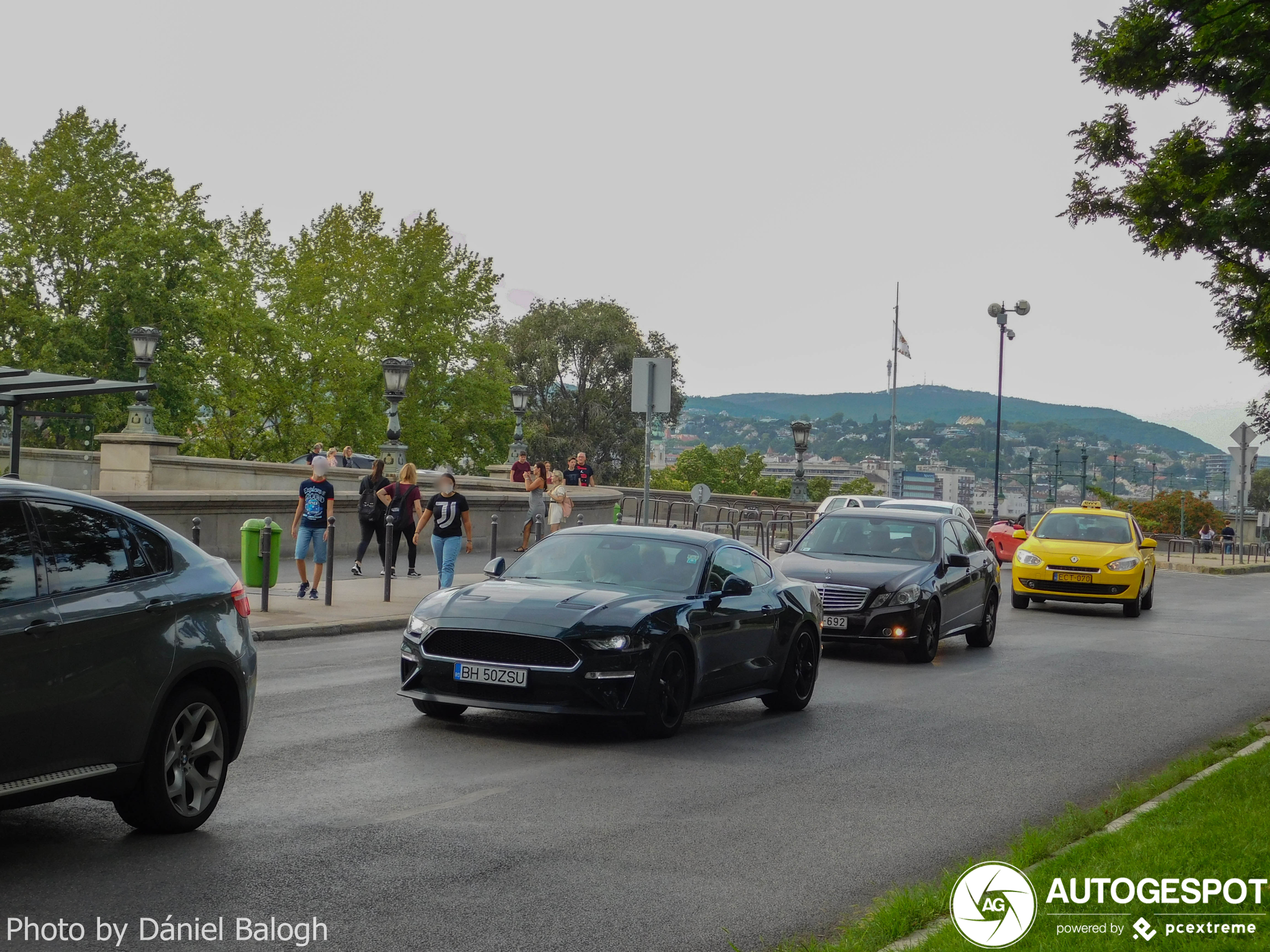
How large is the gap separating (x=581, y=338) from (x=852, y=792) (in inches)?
3322

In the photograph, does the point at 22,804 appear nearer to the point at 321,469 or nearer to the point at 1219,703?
the point at 1219,703

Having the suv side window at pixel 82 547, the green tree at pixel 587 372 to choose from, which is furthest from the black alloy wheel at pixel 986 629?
the green tree at pixel 587 372

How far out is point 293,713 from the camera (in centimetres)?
1090

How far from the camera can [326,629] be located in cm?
1680

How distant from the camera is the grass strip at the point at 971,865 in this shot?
554 cm

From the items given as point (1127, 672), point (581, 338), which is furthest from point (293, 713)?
point (581, 338)

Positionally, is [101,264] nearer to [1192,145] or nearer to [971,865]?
[1192,145]

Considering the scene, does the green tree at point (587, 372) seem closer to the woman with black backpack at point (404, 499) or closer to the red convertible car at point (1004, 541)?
the red convertible car at point (1004, 541)

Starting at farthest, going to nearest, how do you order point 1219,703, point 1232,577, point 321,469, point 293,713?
point 1232,577 < point 321,469 < point 1219,703 < point 293,713

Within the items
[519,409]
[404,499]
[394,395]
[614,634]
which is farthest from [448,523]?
[519,409]

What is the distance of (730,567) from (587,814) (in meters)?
4.27

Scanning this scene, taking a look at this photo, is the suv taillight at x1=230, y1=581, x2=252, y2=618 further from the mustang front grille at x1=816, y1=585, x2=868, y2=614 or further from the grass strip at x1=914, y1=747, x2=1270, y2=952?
the mustang front grille at x1=816, y1=585, x2=868, y2=614

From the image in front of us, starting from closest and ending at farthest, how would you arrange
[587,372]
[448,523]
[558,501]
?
[448,523] < [558,501] < [587,372]

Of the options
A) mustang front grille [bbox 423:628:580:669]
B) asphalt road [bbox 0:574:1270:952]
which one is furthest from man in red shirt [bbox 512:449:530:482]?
mustang front grille [bbox 423:628:580:669]
